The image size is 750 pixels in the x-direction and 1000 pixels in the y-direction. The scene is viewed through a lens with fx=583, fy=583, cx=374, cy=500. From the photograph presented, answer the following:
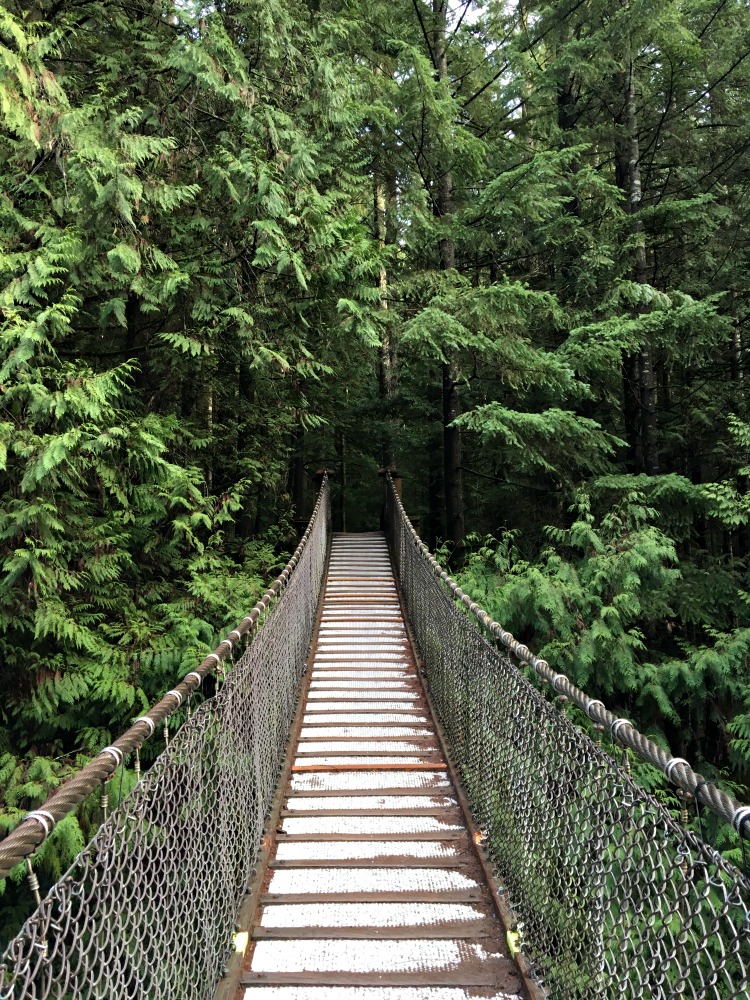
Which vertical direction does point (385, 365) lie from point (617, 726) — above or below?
above

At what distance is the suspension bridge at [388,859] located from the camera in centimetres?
131

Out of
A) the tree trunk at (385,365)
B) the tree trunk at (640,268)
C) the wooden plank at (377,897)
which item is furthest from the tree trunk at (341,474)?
the wooden plank at (377,897)

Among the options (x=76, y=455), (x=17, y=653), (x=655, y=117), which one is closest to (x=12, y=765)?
(x=17, y=653)

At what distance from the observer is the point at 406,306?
8500 millimetres

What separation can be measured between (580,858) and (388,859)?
1.18 metres

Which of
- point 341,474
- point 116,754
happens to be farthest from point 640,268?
point 341,474

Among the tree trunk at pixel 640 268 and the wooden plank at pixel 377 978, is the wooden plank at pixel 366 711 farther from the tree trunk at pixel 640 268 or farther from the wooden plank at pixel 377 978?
the tree trunk at pixel 640 268

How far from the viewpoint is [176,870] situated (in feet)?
5.83

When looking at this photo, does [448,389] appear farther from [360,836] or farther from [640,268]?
[360,836]

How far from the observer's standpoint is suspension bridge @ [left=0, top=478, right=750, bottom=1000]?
131cm

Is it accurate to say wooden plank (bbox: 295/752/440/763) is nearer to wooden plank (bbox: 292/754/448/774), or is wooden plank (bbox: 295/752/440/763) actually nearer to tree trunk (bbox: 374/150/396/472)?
wooden plank (bbox: 292/754/448/774)

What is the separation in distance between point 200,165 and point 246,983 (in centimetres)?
598

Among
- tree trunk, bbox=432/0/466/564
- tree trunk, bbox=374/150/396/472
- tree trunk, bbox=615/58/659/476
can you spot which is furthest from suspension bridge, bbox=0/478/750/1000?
tree trunk, bbox=374/150/396/472

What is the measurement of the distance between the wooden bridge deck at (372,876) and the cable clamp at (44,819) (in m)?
1.29
